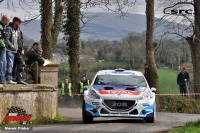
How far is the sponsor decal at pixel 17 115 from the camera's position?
16.8 m

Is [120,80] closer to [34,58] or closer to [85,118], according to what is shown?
[85,118]

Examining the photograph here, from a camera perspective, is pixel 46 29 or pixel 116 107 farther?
pixel 46 29

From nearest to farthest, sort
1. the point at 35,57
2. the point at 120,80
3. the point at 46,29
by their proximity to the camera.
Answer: the point at 120,80 → the point at 35,57 → the point at 46,29

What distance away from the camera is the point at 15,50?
56.9 feet

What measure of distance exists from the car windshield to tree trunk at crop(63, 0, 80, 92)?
57.7 ft

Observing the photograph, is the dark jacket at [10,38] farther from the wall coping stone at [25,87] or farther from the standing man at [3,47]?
the wall coping stone at [25,87]

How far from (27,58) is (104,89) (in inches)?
134

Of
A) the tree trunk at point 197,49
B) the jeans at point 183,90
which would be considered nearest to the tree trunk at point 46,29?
the jeans at point 183,90

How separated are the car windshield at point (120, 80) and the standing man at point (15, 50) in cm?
249

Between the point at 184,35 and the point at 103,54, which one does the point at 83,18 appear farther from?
the point at 103,54

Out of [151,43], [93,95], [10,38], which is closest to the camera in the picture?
[10,38]

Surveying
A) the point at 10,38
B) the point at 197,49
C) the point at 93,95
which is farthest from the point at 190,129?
the point at 197,49

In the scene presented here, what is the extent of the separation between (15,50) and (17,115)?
1.89 meters

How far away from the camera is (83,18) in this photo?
36125 millimetres
